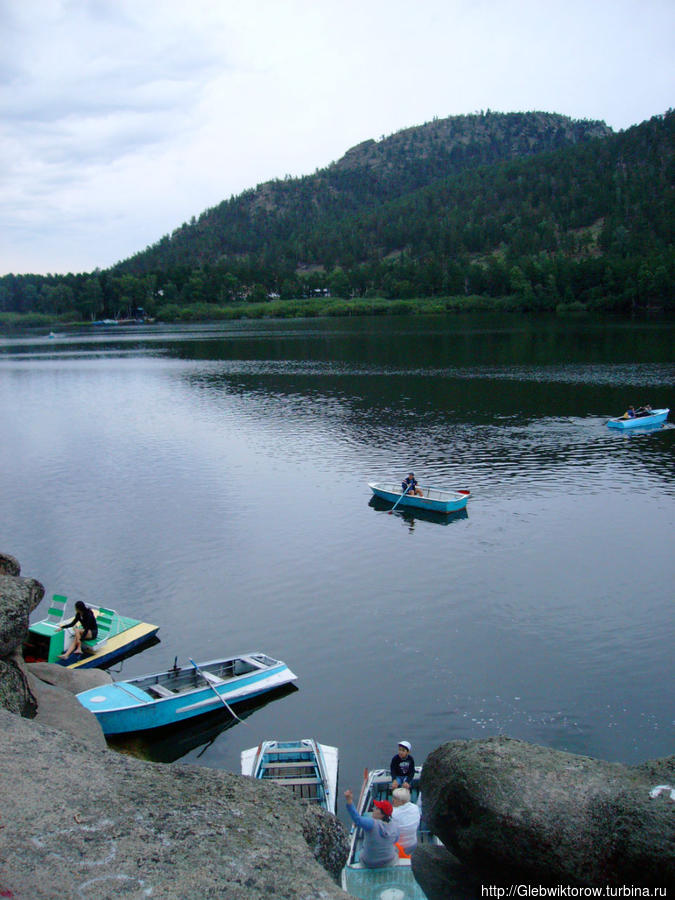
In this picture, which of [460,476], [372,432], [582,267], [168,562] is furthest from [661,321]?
[168,562]

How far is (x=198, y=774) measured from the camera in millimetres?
10195

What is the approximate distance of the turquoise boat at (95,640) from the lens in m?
23.6

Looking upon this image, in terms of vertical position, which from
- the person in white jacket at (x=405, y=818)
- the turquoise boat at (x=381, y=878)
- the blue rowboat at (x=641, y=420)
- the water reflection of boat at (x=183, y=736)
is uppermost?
the blue rowboat at (x=641, y=420)

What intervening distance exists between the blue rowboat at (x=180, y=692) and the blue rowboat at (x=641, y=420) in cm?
4214

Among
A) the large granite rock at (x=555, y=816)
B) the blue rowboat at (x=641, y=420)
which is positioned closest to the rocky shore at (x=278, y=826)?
the large granite rock at (x=555, y=816)

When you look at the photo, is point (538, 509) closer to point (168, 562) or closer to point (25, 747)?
point (168, 562)

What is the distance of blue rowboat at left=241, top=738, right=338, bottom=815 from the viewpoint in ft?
53.5

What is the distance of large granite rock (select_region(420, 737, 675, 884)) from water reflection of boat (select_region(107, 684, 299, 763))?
10745mm

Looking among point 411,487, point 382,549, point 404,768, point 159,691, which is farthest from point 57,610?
point 411,487

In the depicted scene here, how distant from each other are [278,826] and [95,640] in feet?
54.9

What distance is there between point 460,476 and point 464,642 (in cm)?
2082

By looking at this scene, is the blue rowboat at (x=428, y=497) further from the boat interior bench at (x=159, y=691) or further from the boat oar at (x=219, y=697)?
the boat interior bench at (x=159, y=691)

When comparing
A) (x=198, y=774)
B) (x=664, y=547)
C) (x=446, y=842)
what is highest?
(x=198, y=774)

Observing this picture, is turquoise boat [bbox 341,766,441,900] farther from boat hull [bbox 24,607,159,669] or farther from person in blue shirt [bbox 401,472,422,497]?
person in blue shirt [bbox 401,472,422,497]
